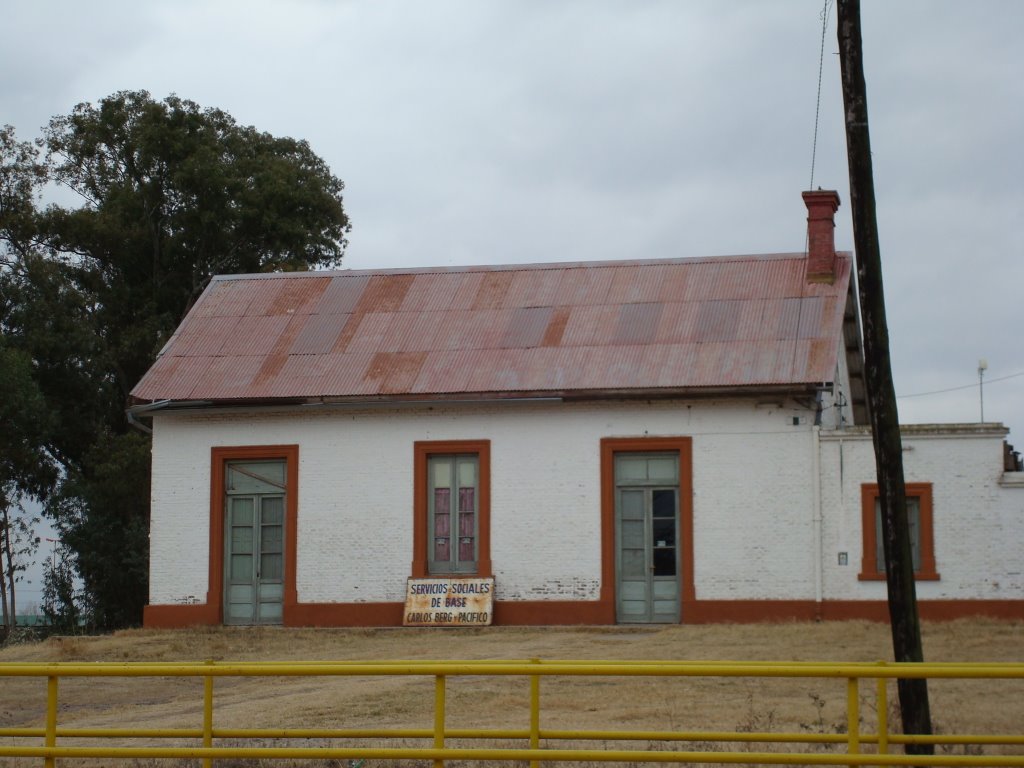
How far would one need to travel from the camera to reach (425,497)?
24.3m

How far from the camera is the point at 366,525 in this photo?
80.1ft

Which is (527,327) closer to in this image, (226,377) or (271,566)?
(226,377)

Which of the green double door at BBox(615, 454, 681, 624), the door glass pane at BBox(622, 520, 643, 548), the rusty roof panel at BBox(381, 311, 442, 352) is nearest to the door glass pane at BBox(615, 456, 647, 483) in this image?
the green double door at BBox(615, 454, 681, 624)

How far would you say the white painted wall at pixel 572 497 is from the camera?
22.4m

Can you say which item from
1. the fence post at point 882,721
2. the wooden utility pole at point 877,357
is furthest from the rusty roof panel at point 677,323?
the fence post at point 882,721

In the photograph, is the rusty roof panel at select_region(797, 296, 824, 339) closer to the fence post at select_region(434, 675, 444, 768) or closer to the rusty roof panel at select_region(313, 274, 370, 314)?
the rusty roof panel at select_region(313, 274, 370, 314)

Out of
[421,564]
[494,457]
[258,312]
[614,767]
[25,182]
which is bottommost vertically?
[614,767]

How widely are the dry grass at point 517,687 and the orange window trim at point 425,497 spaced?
1153mm

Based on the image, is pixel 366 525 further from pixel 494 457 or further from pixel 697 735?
pixel 697 735

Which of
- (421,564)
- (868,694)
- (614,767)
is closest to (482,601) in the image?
(421,564)

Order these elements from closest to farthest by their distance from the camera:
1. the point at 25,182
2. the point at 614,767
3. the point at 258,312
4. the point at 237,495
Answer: the point at 614,767, the point at 237,495, the point at 258,312, the point at 25,182

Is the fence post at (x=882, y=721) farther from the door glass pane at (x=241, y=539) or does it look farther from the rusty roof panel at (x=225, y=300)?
the rusty roof panel at (x=225, y=300)

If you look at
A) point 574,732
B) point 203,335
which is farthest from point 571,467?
point 574,732

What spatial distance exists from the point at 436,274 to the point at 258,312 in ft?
10.7
